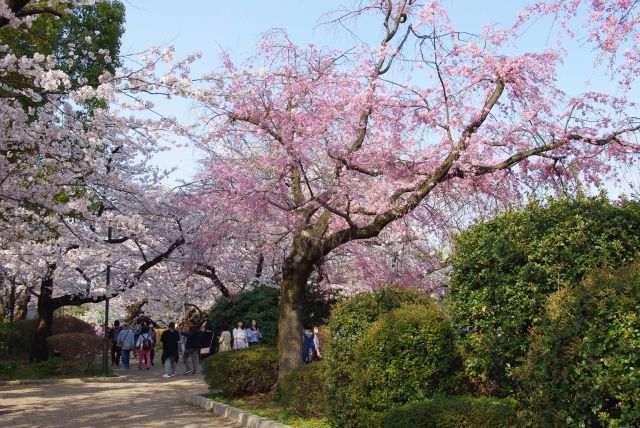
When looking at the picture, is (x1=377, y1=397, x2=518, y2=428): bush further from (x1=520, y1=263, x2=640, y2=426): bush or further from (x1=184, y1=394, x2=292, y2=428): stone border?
(x1=184, y1=394, x2=292, y2=428): stone border

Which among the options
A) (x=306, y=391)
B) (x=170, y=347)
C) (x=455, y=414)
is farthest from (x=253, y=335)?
(x=455, y=414)

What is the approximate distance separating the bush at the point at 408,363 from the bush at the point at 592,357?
267 cm

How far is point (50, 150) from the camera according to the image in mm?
12266

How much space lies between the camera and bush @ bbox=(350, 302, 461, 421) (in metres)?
8.37

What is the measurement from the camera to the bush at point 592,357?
4.77 meters

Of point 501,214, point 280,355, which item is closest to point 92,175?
point 280,355

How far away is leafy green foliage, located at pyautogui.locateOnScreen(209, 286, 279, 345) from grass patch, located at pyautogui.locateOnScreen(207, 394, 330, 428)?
7.21 metres

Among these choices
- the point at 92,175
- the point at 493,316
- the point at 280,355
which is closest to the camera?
the point at 493,316

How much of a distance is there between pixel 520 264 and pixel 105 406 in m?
9.52

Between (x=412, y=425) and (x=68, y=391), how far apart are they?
12299 mm

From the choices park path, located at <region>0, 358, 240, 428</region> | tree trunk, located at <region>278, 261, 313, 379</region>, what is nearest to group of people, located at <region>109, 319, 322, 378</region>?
park path, located at <region>0, 358, 240, 428</region>

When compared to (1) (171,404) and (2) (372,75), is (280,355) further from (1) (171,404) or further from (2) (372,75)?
(2) (372,75)

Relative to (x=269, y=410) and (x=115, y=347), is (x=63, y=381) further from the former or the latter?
(x=269, y=410)

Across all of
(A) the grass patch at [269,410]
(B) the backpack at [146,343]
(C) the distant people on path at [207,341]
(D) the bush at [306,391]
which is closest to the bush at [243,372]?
(A) the grass patch at [269,410]
